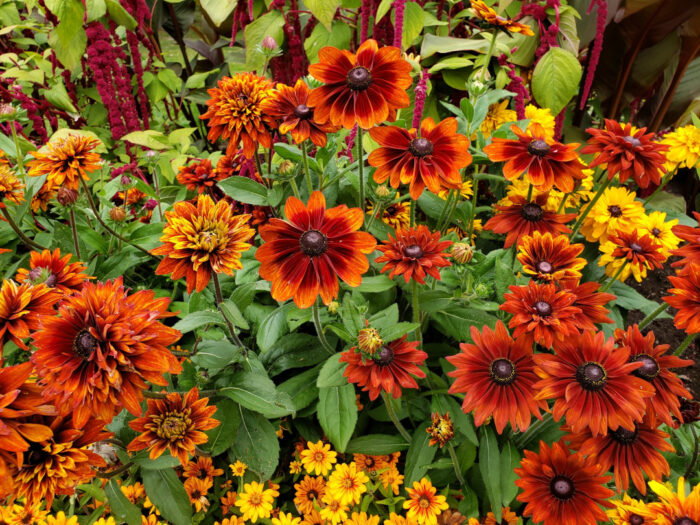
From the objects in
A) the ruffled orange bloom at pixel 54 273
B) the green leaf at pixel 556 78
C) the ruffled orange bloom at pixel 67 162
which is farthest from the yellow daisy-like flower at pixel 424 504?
the green leaf at pixel 556 78

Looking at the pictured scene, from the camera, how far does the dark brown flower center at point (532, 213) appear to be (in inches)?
44.6

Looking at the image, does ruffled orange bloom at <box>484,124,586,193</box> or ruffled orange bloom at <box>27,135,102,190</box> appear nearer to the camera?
ruffled orange bloom at <box>484,124,586,193</box>

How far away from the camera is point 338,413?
1.08 meters

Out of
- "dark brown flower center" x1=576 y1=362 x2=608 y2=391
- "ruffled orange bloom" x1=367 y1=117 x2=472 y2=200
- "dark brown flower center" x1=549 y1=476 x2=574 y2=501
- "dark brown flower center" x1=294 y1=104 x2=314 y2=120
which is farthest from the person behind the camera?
"dark brown flower center" x1=294 y1=104 x2=314 y2=120

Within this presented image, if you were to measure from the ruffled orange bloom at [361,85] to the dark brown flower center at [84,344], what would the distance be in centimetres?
56

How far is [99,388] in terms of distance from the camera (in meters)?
0.65

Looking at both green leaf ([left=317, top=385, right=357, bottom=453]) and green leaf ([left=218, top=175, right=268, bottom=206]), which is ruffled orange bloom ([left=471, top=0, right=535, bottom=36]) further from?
green leaf ([left=317, top=385, right=357, bottom=453])

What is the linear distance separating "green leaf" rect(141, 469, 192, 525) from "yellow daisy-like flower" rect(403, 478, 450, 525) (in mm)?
461

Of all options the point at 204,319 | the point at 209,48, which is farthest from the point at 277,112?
the point at 209,48

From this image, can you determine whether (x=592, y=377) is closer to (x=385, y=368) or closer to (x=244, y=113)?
(x=385, y=368)

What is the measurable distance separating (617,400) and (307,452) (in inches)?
27.2

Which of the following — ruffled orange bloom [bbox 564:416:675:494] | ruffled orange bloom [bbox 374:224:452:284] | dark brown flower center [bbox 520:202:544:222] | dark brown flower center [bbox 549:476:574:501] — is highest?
ruffled orange bloom [bbox 374:224:452:284]

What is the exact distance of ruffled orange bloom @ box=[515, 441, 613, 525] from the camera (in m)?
0.84

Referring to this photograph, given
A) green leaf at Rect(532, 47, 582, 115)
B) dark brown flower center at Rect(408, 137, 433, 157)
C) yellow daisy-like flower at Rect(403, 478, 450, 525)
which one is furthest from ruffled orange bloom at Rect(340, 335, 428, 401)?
green leaf at Rect(532, 47, 582, 115)
